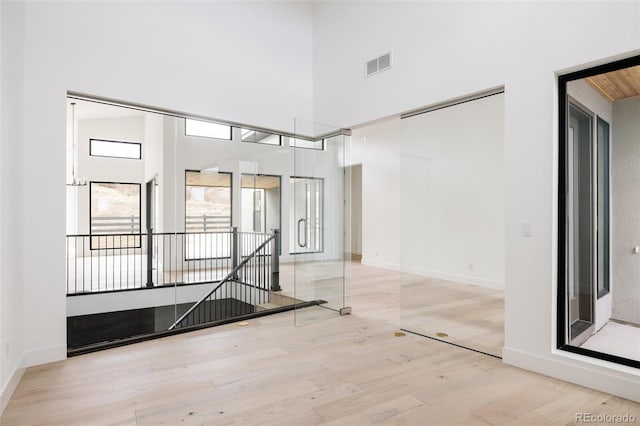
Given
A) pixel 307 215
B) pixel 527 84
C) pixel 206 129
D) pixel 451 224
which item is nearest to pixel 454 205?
pixel 451 224

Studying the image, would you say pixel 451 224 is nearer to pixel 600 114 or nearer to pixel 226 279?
pixel 600 114

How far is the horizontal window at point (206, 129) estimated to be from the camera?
4.04 meters

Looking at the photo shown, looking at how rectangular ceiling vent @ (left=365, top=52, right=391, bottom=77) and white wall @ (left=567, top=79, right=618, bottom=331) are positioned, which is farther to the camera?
rectangular ceiling vent @ (left=365, top=52, right=391, bottom=77)

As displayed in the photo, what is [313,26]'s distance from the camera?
526cm

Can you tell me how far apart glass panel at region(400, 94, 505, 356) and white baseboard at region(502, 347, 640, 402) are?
996 mm

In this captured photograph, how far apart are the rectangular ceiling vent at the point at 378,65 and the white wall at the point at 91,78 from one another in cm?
125

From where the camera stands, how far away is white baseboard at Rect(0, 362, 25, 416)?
2.34m

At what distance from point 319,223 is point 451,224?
6.42ft

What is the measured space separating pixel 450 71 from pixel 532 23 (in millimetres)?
769

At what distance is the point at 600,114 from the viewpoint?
2791mm

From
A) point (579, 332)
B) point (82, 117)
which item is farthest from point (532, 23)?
point (82, 117)

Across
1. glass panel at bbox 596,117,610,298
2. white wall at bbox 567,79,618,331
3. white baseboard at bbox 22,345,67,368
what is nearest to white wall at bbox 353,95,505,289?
white wall at bbox 567,79,618,331

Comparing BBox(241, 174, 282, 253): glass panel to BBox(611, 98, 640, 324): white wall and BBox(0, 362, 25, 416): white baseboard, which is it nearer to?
BBox(0, 362, 25, 416): white baseboard

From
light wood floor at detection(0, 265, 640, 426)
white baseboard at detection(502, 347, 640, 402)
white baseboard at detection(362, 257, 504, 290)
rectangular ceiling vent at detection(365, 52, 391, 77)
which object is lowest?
light wood floor at detection(0, 265, 640, 426)
